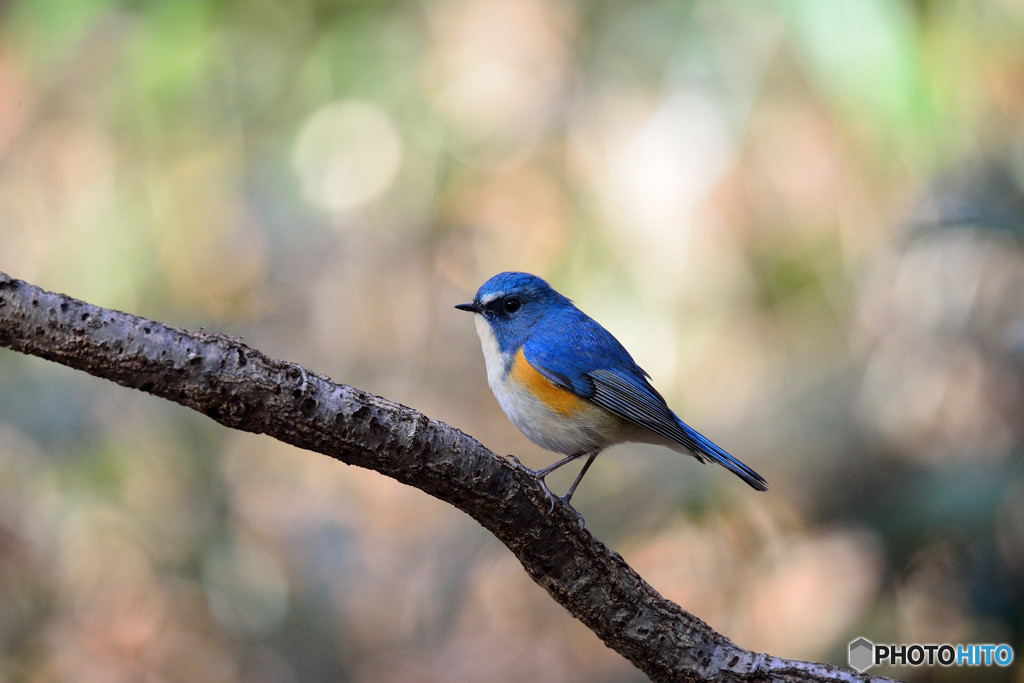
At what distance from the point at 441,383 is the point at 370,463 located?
3978mm

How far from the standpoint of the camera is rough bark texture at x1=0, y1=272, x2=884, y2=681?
61.2 inches

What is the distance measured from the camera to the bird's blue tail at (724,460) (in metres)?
2.91

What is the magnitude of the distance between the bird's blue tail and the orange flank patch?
15.8 inches

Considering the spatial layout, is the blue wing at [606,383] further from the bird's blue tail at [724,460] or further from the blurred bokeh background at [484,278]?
the blurred bokeh background at [484,278]

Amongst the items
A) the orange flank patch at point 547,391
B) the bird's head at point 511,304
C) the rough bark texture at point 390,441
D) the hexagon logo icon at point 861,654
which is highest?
the bird's head at point 511,304

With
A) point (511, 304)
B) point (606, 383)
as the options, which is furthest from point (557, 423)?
point (511, 304)

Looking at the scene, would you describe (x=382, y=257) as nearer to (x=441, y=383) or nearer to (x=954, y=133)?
(x=441, y=383)

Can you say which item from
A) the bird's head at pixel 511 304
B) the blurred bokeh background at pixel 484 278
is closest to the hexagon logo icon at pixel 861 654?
the blurred bokeh background at pixel 484 278

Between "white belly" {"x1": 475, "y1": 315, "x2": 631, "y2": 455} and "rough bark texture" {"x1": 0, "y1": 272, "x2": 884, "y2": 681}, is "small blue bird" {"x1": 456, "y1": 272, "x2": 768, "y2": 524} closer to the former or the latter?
"white belly" {"x1": 475, "y1": 315, "x2": 631, "y2": 455}

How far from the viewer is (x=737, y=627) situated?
4.76 m

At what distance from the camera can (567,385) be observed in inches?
114

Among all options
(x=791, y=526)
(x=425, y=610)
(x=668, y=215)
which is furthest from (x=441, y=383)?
(x=791, y=526)

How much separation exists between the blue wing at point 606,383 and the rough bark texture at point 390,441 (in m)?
0.62

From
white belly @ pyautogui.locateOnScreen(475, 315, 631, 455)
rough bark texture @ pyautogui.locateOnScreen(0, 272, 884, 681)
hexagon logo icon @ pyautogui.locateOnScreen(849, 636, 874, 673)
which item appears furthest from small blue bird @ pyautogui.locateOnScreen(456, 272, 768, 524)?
hexagon logo icon @ pyautogui.locateOnScreen(849, 636, 874, 673)
